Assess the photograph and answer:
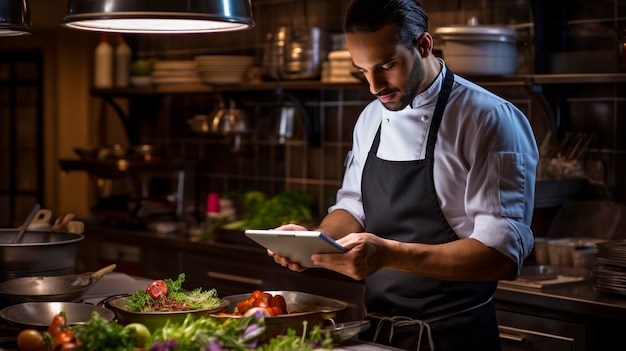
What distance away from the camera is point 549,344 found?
3629 mm

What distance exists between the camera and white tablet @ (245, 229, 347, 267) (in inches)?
89.6

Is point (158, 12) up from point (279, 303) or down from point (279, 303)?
up

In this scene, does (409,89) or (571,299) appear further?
(571,299)

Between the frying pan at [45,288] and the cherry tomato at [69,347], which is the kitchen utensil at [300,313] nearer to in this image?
the cherry tomato at [69,347]

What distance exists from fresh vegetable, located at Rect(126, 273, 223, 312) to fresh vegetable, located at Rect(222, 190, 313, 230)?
95.2 inches

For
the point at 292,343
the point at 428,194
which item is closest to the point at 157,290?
the point at 292,343

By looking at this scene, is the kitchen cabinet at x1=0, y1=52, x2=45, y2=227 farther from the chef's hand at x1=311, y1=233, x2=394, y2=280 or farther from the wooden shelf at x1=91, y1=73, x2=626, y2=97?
the chef's hand at x1=311, y1=233, x2=394, y2=280

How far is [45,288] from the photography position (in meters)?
2.83

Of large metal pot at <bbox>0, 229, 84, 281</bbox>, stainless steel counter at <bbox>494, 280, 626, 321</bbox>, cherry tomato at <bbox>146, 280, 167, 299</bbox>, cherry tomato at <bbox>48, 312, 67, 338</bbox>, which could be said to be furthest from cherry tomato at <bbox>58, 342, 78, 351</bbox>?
stainless steel counter at <bbox>494, 280, 626, 321</bbox>

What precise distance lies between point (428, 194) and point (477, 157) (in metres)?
0.21

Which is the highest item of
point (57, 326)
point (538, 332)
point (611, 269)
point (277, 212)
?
point (57, 326)

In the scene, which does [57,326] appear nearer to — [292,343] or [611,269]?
[292,343]

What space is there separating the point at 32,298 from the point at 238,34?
349cm

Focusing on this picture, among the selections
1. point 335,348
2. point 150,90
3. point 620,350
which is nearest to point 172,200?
point 150,90
